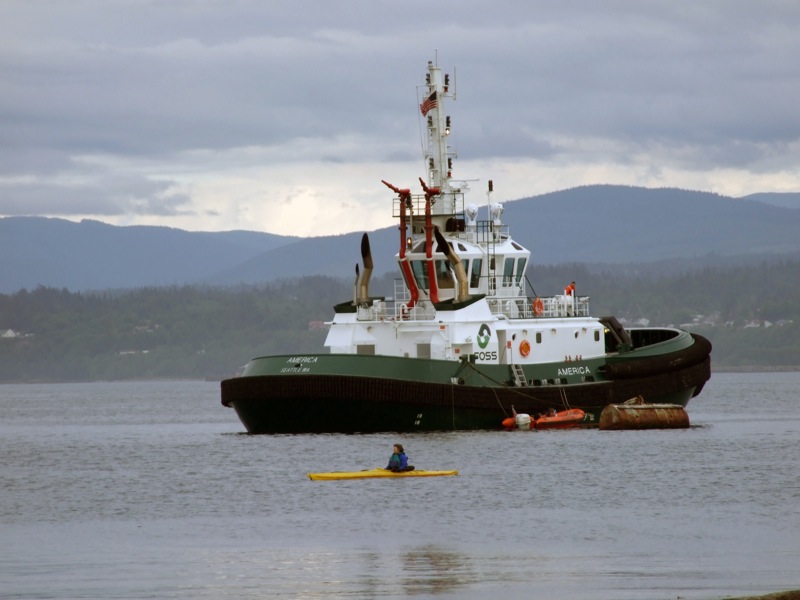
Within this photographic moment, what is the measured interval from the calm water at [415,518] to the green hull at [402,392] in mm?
927

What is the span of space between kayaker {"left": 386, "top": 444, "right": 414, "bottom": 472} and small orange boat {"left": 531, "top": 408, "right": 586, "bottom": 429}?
11867 millimetres

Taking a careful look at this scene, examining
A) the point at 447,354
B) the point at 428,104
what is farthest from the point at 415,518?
the point at 428,104

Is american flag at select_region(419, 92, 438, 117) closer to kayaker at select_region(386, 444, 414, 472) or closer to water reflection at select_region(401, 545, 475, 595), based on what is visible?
kayaker at select_region(386, 444, 414, 472)

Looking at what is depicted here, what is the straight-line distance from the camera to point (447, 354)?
172ft

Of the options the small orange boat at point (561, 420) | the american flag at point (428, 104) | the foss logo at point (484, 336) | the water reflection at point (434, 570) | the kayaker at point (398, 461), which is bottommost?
the water reflection at point (434, 570)

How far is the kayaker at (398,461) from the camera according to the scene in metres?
42.0

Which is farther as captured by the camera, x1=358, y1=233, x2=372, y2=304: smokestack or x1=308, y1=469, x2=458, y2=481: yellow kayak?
x1=358, y1=233, x2=372, y2=304: smokestack

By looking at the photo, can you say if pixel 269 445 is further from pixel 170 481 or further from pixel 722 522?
pixel 722 522

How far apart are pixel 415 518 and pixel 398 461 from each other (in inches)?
265

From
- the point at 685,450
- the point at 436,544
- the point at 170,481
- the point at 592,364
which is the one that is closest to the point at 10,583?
the point at 436,544

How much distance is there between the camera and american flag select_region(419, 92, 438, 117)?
5706 cm

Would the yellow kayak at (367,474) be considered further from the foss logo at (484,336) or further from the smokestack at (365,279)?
the smokestack at (365,279)

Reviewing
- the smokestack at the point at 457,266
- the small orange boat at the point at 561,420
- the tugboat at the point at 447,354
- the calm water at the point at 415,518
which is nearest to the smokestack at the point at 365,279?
the tugboat at the point at 447,354

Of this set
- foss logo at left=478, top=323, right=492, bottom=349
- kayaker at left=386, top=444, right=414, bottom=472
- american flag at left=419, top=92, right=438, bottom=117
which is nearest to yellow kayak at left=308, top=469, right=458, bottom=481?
kayaker at left=386, top=444, right=414, bottom=472
